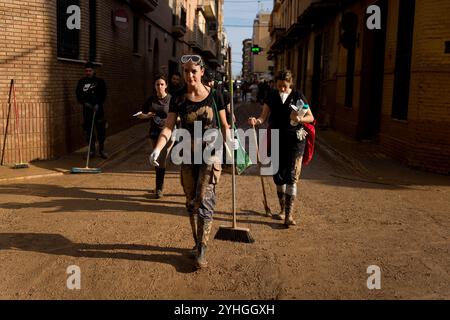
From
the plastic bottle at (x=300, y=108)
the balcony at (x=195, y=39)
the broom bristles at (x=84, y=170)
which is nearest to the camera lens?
the plastic bottle at (x=300, y=108)

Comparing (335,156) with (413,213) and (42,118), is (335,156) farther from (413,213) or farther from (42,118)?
(42,118)

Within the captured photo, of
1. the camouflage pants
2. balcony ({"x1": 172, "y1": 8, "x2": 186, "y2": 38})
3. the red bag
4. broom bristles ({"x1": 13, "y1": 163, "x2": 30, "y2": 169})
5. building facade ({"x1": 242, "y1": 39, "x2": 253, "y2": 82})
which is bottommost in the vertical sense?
broom bristles ({"x1": 13, "y1": 163, "x2": 30, "y2": 169})

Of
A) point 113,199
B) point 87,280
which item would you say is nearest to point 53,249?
point 87,280

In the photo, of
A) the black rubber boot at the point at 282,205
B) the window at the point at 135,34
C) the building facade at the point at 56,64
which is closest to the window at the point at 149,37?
the window at the point at 135,34

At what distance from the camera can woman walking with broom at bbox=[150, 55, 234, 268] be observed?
4676 mm

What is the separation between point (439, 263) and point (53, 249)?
3825 millimetres

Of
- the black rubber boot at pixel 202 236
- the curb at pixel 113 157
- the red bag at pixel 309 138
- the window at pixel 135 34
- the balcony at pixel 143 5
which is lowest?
the curb at pixel 113 157

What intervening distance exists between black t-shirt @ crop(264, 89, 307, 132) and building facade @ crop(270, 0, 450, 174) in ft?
14.9

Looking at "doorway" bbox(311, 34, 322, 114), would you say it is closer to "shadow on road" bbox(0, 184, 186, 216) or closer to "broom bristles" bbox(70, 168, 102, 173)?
"broom bristles" bbox(70, 168, 102, 173)

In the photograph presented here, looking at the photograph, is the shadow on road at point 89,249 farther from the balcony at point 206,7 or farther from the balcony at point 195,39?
the balcony at point 206,7

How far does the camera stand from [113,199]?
7324 millimetres

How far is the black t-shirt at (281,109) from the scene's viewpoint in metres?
6.00

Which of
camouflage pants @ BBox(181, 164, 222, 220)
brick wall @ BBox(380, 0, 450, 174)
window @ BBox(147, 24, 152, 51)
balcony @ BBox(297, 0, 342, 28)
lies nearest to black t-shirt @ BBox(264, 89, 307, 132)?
camouflage pants @ BBox(181, 164, 222, 220)

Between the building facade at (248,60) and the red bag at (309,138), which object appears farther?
the building facade at (248,60)
